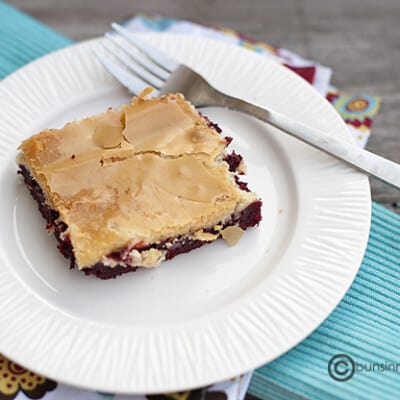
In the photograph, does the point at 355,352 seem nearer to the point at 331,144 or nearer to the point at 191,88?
the point at 331,144

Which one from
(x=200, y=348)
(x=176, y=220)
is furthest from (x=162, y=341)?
(x=176, y=220)

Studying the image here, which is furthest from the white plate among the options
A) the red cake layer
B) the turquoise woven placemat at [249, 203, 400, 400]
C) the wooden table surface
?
the wooden table surface

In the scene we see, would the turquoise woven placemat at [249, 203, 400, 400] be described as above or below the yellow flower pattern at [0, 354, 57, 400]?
below

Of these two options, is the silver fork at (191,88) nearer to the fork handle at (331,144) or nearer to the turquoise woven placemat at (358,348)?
the fork handle at (331,144)

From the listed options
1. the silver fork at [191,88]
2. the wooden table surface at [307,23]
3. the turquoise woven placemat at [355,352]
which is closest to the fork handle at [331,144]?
the silver fork at [191,88]

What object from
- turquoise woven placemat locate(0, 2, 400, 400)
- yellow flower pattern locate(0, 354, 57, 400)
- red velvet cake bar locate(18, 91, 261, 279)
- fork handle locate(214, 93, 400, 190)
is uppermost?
red velvet cake bar locate(18, 91, 261, 279)

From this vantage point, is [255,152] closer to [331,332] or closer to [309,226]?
[309,226]

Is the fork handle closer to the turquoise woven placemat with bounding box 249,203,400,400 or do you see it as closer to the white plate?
the white plate
